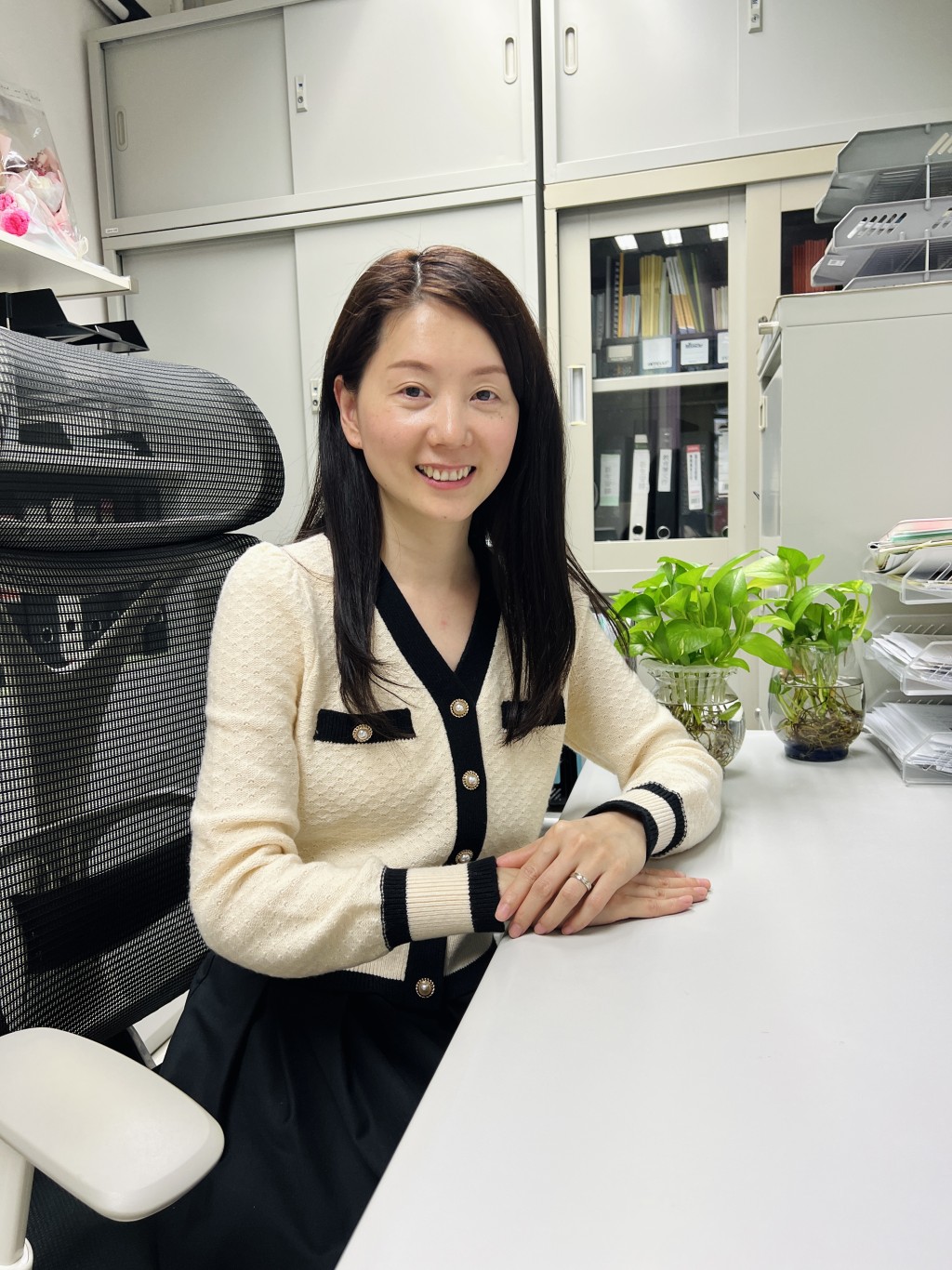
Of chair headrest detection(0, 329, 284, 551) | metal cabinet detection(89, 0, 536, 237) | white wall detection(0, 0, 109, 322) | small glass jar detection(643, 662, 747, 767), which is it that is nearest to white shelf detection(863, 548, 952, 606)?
small glass jar detection(643, 662, 747, 767)

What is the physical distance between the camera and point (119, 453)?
77 cm

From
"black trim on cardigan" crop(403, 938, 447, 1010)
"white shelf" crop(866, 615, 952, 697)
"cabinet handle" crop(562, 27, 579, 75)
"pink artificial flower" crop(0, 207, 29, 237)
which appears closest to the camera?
"black trim on cardigan" crop(403, 938, 447, 1010)

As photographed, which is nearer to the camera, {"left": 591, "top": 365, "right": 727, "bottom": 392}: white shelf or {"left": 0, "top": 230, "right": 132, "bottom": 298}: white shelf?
{"left": 0, "top": 230, "right": 132, "bottom": 298}: white shelf

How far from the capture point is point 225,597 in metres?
0.81

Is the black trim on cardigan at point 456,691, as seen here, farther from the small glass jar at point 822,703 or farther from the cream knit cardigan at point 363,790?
the small glass jar at point 822,703

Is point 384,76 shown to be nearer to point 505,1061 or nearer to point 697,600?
point 697,600

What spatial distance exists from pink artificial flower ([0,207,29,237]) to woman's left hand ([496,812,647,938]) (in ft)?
5.34

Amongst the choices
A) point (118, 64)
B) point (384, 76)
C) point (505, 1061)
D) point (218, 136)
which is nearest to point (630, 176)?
point (384, 76)

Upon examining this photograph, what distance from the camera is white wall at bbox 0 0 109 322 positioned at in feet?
7.82

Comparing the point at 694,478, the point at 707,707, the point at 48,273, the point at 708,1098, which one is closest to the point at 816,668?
the point at 707,707

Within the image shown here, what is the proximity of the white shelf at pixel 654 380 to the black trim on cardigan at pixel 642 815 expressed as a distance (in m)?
1.92

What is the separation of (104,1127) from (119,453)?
0.53m

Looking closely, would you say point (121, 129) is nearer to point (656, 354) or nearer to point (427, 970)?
point (656, 354)

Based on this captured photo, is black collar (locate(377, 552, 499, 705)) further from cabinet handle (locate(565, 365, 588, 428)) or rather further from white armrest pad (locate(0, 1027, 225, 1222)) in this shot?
cabinet handle (locate(565, 365, 588, 428))
